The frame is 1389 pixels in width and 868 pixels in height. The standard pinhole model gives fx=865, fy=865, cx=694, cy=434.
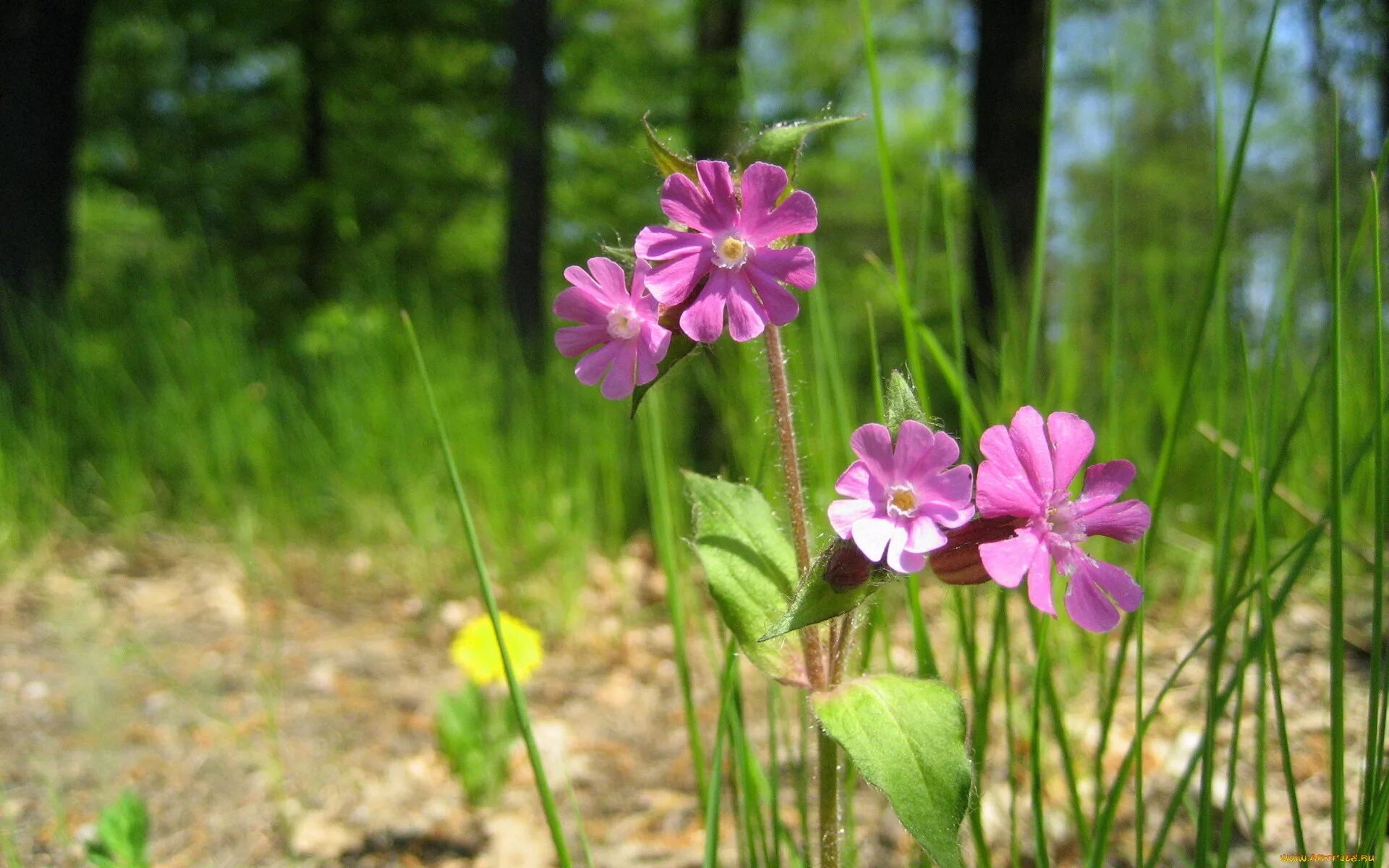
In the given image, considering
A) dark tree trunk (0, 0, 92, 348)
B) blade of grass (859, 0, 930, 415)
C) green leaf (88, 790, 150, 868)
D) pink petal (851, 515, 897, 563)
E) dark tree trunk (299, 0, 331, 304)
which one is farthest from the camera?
dark tree trunk (299, 0, 331, 304)

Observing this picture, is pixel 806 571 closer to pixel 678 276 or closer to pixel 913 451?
pixel 913 451

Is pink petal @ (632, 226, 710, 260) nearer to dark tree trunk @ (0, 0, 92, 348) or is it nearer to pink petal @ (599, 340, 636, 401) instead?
pink petal @ (599, 340, 636, 401)

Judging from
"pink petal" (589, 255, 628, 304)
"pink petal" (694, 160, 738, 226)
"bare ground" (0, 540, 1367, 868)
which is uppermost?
"pink petal" (694, 160, 738, 226)

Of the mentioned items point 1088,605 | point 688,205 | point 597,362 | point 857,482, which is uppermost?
point 688,205

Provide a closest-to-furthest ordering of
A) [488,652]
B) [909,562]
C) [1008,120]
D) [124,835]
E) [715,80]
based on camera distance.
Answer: [909,562], [124,835], [488,652], [1008,120], [715,80]

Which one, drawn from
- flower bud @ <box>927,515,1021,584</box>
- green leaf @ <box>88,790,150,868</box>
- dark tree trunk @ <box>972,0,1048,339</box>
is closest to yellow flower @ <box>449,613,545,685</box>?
green leaf @ <box>88,790,150,868</box>

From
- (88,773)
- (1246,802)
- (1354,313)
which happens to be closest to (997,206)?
(1354,313)

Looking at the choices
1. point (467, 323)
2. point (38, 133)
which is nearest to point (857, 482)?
point (467, 323)
